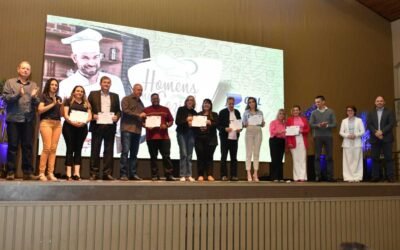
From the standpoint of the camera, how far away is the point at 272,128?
6.62 metres

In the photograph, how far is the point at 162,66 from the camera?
8422 millimetres

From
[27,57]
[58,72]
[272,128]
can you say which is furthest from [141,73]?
[272,128]

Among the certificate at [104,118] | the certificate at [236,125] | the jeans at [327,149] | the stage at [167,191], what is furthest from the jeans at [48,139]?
the jeans at [327,149]

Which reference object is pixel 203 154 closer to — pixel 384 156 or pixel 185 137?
pixel 185 137


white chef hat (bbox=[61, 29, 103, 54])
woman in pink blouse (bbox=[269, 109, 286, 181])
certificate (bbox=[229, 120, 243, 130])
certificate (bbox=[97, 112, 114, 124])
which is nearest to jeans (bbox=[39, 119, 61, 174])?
certificate (bbox=[97, 112, 114, 124])

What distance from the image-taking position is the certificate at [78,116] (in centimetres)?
512

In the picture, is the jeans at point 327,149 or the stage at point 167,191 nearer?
the stage at point 167,191

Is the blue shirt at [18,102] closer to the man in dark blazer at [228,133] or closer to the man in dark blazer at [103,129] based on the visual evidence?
the man in dark blazer at [103,129]

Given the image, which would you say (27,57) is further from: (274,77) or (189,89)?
(274,77)

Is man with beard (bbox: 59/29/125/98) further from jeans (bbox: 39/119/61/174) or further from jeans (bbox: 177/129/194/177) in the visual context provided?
jeans (bbox: 39/119/61/174)

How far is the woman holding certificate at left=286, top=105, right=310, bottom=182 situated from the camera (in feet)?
21.6

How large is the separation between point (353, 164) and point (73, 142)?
4.56m

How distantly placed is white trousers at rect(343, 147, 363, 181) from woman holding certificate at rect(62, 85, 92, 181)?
4328 mm

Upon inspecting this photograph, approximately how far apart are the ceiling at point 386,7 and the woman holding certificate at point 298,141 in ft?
20.4
